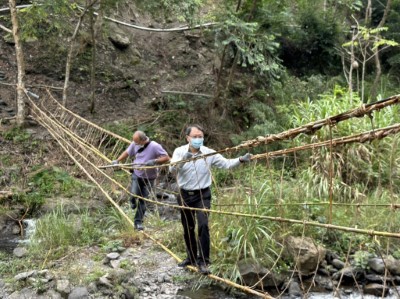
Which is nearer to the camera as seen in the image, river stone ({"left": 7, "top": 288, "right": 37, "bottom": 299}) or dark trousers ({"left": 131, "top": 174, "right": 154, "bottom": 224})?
river stone ({"left": 7, "top": 288, "right": 37, "bottom": 299})

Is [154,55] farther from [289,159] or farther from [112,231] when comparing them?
[112,231]

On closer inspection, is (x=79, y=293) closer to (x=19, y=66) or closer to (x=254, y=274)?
(x=254, y=274)

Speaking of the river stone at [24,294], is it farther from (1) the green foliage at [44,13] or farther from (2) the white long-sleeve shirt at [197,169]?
(1) the green foliage at [44,13]

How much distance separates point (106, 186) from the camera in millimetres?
5730

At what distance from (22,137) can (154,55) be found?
12.5 ft

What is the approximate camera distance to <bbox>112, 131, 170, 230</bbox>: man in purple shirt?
3900 millimetres

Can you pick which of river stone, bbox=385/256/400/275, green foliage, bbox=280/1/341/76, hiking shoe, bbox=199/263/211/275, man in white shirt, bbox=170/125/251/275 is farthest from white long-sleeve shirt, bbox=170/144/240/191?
green foliage, bbox=280/1/341/76

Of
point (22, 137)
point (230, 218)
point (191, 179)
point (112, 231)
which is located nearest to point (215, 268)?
point (230, 218)

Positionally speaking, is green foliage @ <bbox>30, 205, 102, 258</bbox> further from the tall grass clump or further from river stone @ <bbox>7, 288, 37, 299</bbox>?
the tall grass clump

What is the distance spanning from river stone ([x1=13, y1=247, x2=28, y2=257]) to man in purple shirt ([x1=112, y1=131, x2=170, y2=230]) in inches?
38.9

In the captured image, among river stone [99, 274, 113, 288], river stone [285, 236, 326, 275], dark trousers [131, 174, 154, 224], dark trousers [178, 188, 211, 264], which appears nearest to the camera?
dark trousers [178, 188, 211, 264]

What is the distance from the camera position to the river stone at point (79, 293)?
3.25m

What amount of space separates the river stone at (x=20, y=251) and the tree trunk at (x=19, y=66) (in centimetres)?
313

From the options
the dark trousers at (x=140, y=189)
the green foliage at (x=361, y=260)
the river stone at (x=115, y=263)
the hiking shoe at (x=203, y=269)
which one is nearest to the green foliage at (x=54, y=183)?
the dark trousers at (x=140, y=189)
